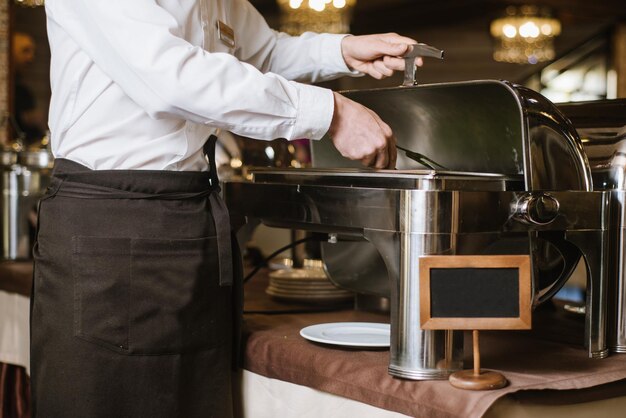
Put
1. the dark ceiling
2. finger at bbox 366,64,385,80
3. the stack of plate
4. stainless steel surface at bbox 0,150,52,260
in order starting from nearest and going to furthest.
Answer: finger at bbox 366,64,385,80, the stack of plate, stainless steel surface at bbox 0,150,52,260, the dark ceiling

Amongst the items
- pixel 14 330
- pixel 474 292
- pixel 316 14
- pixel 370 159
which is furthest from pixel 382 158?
pixel 316 14

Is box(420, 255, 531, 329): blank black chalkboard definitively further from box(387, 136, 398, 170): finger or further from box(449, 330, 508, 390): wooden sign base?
box(387, 136, 398, 170): finger

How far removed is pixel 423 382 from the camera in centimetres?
108

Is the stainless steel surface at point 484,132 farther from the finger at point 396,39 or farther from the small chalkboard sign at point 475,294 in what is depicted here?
the small chalkboard sign at point 475,294

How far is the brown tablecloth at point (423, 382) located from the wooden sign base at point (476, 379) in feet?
0.03

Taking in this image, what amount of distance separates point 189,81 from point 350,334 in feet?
1.70

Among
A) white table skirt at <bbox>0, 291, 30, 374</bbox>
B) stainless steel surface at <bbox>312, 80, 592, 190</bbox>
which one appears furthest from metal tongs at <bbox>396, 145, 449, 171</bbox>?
white table skirt at <bbox>0, 291, 30, 374</bbox>

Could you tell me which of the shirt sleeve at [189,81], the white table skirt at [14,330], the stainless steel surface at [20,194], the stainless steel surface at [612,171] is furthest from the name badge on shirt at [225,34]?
the stainless steel surface at [20,194]

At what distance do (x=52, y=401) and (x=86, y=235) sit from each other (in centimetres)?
27

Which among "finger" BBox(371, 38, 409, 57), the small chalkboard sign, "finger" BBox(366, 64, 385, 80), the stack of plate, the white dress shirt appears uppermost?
"finger" BBox(371, 38, 409, 57)

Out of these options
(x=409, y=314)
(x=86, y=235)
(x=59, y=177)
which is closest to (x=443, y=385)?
(x=409, y=314)

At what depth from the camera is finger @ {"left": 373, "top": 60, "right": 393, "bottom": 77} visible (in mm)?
1426

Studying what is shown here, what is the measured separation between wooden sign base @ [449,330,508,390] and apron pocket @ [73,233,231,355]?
42 cm

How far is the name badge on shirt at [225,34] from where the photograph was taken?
135cm
